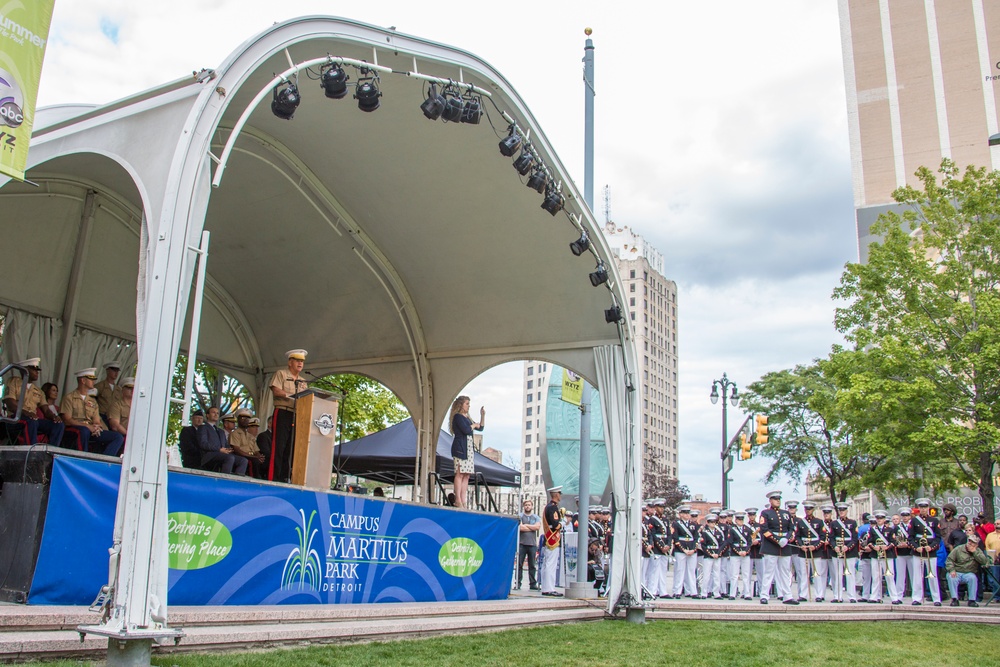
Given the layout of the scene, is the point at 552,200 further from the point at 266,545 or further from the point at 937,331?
the point at 937,331

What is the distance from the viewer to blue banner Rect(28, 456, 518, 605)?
6.18 m

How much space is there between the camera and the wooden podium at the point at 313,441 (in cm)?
834

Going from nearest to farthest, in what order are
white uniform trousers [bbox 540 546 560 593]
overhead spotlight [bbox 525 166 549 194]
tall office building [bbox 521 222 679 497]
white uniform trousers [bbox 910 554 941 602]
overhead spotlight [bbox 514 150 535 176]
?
overhead spotlight [bbox 514 150 535 176] → overhead spotlight [bbox 525 166 549 194] → white uniform trousers [bbox 540 546 560 593] → white uniform trousers [bbox 910 554 941 602] → tall office building [bbox 521 222 679 497]

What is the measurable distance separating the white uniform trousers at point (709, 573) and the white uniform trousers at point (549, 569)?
267 centimetres

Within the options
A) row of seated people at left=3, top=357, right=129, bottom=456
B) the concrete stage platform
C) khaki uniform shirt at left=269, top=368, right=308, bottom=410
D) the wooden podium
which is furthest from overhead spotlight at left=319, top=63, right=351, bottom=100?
the concrete stage platform

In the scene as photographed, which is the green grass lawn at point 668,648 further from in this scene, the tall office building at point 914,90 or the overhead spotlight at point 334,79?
the tall office building at point 914,90

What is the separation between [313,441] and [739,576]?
916cm

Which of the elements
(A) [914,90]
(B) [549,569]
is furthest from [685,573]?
(A) [914,90]

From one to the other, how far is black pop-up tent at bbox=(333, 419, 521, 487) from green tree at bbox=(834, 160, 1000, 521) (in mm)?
8826

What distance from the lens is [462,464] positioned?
11.4 m

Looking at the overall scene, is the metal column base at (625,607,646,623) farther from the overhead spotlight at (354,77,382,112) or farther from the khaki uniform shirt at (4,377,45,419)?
the khaki uniform shirt at (4,377,45,419)

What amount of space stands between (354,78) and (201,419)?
15.8 ft

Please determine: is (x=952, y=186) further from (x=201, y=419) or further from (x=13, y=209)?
(x=13, y=209)

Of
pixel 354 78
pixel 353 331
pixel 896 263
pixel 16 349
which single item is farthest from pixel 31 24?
pixel 896 263
